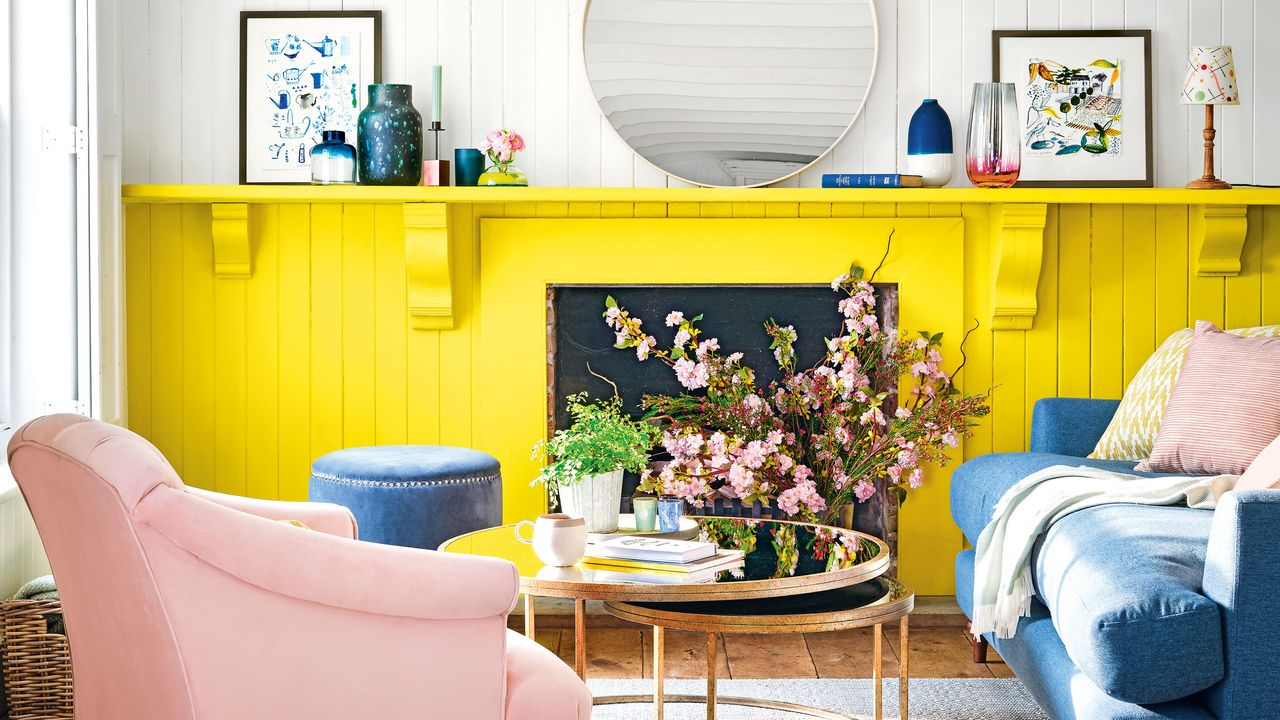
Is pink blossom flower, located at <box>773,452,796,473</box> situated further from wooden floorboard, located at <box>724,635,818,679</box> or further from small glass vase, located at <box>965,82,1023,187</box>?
small glass vase, located at <box>965,82,1023,187</box>

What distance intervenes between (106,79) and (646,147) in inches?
63.7

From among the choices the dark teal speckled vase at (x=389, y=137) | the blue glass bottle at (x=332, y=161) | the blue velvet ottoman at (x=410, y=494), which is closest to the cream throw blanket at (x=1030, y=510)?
the blue velvet ottoman at (x=410, y=494)

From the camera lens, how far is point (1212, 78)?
3.39m

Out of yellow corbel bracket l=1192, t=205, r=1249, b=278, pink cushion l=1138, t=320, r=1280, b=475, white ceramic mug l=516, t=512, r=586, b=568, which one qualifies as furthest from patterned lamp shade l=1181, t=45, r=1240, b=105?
white ceramic mug l=516, t=512, r=586, b=568

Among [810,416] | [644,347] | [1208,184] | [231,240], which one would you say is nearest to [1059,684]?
[810,416]

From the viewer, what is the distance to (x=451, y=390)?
375 centimetres

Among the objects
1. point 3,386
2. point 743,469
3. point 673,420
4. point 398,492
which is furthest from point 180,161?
point 743,469

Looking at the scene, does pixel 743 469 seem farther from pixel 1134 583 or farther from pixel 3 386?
pixel 3 386

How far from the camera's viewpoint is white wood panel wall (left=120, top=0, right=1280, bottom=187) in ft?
12.1

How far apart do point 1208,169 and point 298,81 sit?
9.30 ft

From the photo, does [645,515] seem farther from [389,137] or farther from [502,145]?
[389,137]

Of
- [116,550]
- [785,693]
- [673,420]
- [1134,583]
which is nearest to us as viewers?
[116,550]

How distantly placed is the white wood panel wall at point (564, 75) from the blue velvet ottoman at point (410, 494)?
42.7 inches

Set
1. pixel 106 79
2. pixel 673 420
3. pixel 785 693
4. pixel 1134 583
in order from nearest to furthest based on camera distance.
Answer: pixel 1134 583 < pixel 785 693 < pixel 106 79 < pixel 673 420
